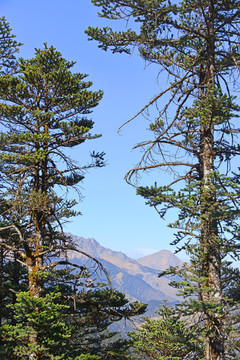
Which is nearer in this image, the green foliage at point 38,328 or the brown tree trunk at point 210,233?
the brown tree trunk at point 210,233

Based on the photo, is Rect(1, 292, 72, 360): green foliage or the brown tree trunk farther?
Rect(1, 292, 72, 360): green foliage

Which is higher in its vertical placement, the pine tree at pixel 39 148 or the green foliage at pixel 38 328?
the pine tree at pixel 39 148

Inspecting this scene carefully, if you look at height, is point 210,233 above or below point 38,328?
above

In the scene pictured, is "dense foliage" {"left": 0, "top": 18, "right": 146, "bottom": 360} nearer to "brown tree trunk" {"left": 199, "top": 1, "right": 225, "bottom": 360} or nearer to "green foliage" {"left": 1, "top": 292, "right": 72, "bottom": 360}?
"green foliage" {"left": 1, "top": 292, "right": 72, "bottom": 360}

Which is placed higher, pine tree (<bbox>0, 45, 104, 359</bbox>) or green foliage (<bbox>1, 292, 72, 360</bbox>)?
pine tree (<bbox>0, 45, 104, 359</bbox>)

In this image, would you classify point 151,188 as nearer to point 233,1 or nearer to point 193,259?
point 193,259

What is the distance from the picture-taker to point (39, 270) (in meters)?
12.3

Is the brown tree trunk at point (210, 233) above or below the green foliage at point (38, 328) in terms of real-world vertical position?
above

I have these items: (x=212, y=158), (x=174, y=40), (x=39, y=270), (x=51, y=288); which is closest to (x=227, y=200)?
(x=212, y=158)

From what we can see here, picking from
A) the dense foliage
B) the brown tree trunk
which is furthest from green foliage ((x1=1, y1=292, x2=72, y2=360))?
the brown tree trunk

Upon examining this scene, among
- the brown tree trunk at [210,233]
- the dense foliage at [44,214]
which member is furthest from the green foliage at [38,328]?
the brown tree trunk at [210,233]

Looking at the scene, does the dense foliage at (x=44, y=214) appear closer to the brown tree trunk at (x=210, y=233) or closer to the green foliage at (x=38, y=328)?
the green foliage at (x=38, y=328)

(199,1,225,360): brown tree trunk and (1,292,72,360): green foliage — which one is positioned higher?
(199,1,225,360): brown tree trunk

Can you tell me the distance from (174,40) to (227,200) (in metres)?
5.22
